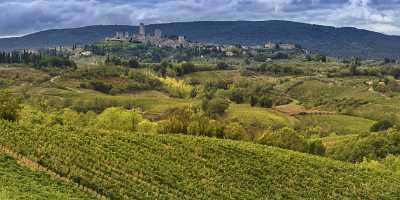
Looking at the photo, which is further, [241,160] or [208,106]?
[208,106]

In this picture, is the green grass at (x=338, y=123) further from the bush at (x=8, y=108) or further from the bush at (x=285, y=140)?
the bush at (x=8, y=108)

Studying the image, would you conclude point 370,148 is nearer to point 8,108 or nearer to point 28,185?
point 8,108

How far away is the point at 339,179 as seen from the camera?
220 feet

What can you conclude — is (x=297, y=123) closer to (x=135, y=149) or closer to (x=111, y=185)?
(x=135, y=149)

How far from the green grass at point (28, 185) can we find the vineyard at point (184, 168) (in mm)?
2662

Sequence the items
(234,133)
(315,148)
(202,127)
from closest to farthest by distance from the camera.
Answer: (202,127) < (234,133) < (315,148)

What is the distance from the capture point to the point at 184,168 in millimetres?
58156

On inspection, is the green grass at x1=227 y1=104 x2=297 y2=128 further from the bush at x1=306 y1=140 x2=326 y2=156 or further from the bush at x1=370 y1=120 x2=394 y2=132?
the bush at x1=306 y1=140 x2=326 y2=156

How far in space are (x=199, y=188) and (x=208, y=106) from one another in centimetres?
13165

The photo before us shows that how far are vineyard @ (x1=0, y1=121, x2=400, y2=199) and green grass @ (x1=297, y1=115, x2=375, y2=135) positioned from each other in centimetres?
9582

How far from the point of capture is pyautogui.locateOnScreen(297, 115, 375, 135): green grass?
170375mm

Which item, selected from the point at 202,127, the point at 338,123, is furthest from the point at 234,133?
the point at 338,123

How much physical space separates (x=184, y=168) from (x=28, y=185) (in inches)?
795

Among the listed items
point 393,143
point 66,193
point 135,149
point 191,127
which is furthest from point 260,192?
point 393,143
